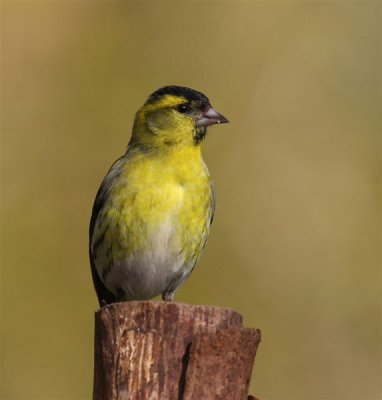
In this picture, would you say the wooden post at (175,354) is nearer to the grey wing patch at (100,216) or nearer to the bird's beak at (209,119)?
the grey wing patch at (100,216)

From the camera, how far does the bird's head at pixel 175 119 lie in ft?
22.7

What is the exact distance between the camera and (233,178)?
10156 millimetres

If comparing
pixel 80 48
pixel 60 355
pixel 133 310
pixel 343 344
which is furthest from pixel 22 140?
pixel 133 310

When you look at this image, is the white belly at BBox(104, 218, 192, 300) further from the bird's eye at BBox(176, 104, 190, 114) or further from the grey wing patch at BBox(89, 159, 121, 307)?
the bird's eye at BBox(176, 104, 190, 114)

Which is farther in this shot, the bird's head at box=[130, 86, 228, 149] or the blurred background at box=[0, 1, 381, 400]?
the blurred background at box=[0, 1, 381, 400]

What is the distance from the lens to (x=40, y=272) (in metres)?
9.55

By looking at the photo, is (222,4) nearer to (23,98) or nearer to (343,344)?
(23,98)

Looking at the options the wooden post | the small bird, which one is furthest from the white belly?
the wooden post

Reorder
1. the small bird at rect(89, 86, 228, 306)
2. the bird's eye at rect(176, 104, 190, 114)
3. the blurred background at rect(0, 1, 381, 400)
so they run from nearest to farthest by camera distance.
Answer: the small bird at rect(89, 86, 228, 306) → the bird's eye at rect(176, 104, 190, 114) → the blurred background at rect(0, 1, 381, 400)

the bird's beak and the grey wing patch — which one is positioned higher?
the bird's beak

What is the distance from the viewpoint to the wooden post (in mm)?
4477

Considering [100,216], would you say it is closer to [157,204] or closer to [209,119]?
[157,204]

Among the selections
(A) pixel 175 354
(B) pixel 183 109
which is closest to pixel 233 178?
(B) pixel 183 109

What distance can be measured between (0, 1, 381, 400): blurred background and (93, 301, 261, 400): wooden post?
4.34 meters
